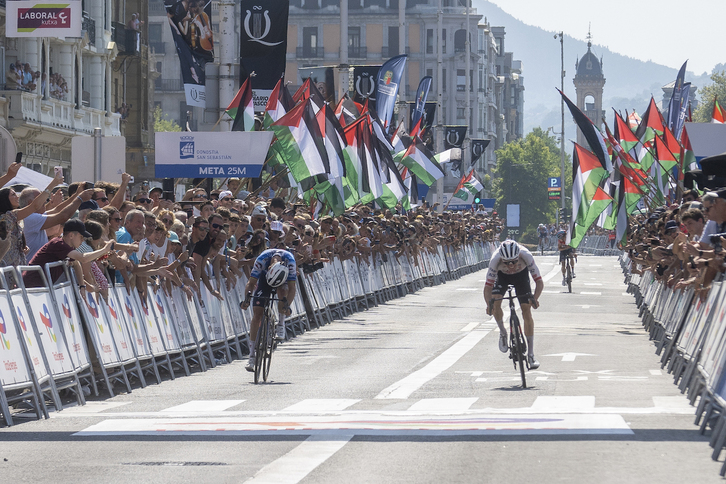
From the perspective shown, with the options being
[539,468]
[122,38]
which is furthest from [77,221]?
[122,38]

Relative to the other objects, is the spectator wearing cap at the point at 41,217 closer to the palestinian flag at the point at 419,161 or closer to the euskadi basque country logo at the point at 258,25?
the euskadi basque country logo at the point at 258,25

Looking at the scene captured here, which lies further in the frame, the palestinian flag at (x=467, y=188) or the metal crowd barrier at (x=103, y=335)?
the palestinian flag at (x=467, y=188)

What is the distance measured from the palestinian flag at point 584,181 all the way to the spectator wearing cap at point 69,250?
49.2 feet

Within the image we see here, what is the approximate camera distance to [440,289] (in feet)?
136

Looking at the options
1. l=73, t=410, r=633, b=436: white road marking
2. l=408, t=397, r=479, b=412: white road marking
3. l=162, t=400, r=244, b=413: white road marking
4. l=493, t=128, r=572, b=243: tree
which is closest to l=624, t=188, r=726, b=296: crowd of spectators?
l=73, t=410, r=633, b=436: white road marking

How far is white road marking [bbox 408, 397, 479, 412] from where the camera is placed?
12.8m

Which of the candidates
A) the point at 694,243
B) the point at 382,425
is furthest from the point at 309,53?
the point at 382,425

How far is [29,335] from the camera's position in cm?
1237

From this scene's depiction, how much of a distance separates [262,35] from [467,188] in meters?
39.0

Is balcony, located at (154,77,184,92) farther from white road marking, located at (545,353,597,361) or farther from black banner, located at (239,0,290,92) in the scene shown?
white road marking, located at (545,353,597,361)

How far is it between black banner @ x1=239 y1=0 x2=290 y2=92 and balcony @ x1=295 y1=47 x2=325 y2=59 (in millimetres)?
96865

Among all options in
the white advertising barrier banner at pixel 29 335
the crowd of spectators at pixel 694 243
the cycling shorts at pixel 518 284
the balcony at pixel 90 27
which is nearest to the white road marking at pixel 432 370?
the cycling shorts at pixel 518 284

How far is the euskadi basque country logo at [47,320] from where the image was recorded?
42.0 ft

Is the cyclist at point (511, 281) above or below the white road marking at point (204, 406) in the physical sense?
above
